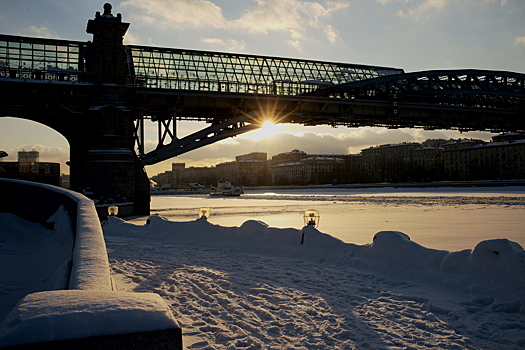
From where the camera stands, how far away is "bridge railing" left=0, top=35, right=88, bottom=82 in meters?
24.0

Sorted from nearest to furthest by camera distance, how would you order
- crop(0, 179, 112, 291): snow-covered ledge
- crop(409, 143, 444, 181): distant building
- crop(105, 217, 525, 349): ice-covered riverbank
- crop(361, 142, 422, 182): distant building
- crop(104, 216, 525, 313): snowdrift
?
1. crop(0, 179, 112, 291): snow-covered ledge
2. crop(105, 217, 525, 349): ice-covered riverbank
3. crop(104, 216, 525, 313): snowdrift
4. crop(409, 143, 444, 181): distant building
5. crop(361, 142, 422, 182): distant building

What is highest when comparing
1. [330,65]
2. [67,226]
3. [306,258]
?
[330,65]

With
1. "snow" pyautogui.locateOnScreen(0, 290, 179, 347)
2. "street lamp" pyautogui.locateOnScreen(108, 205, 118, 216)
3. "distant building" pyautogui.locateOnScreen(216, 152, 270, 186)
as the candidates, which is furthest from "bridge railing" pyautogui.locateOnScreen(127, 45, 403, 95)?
"distant building" pyautogui.locateOnScreen(216, 152, 270, 186)

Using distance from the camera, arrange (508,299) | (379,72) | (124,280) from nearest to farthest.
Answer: (508,299) < (124,280) < (379,72)

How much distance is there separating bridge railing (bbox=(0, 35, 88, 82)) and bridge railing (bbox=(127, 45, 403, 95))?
12.3 feet

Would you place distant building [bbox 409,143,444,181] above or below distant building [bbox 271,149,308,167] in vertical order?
below

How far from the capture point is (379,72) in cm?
3944

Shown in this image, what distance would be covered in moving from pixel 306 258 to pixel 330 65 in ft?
98.2

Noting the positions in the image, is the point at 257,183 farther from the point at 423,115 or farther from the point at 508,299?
the point at 508,299

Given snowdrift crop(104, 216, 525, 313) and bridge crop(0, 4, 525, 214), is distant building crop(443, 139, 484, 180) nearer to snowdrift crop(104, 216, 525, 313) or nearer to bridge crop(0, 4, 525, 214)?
bridge crop(0, 4, 525, 214)

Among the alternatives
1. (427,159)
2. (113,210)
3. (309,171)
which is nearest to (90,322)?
(113,210)

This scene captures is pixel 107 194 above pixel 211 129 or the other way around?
the other way around

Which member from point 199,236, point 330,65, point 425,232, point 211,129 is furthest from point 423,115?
point 199,236

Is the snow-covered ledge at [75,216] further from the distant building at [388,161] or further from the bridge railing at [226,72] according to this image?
the distant building at [388,161]
